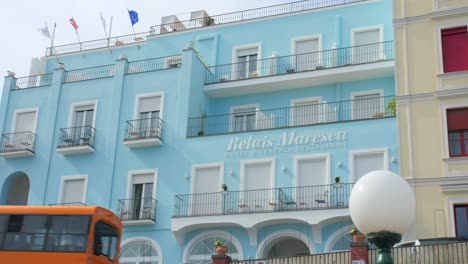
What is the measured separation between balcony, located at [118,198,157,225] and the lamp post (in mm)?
25356

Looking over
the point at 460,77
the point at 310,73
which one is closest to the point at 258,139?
the point at 310,73

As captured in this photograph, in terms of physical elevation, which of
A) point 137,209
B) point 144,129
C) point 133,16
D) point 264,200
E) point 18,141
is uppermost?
point 133,16

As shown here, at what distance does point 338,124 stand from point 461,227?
8248 millimetres

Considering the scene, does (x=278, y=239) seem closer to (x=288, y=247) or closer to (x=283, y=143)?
(x=288, y=247)

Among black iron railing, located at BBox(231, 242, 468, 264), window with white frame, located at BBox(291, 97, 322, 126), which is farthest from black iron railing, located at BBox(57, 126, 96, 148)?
black iron railing, located at BBox(231, 242, 468, 264)

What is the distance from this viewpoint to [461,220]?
2528cm

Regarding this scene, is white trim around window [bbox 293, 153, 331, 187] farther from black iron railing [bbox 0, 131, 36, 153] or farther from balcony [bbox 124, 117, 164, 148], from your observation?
black iron railing [bbox 0, 131, 36, 153]

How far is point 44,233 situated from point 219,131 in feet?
42.3

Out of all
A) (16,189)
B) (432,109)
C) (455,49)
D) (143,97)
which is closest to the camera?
(432,109)

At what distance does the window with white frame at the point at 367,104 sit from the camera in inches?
1316

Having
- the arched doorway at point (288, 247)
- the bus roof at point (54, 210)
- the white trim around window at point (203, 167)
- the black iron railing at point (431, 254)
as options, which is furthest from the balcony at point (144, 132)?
the black iron railing at point (431, 254)

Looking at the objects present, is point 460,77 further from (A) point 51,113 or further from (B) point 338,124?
(A) point 51,113

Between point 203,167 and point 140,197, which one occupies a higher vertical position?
point 203,167

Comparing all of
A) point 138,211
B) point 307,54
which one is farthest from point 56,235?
point 307,54
